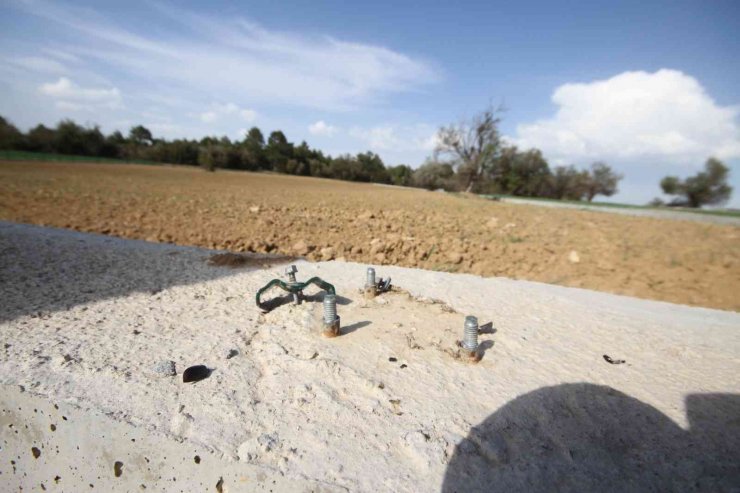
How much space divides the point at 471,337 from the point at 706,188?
44.8 metres

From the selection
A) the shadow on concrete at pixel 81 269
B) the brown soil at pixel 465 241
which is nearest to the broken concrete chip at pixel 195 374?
the shadow on concrete at pixel 81 269

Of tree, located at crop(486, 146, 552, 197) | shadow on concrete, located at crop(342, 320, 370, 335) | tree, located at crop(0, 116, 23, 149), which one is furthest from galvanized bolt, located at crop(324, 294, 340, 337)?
tree, located at crop(0, 116, 23, 149)

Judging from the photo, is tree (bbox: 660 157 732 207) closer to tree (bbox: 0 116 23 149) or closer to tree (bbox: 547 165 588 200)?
tree (bbox: 547 165 588 200)

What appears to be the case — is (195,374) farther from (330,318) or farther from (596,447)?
(596,447)

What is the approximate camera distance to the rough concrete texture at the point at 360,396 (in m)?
1.63

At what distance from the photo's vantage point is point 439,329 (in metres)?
2.90

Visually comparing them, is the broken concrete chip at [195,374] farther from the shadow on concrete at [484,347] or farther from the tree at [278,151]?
the tree at [278,151]

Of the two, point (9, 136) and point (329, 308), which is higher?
point (9, 136)

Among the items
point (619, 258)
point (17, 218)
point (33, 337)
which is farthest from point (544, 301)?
point (17, 218)

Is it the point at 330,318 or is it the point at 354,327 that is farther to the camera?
the point at 354,327

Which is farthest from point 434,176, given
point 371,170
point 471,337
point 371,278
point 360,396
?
point 360,396

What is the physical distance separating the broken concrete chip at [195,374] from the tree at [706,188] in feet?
151

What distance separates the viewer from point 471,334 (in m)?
2.37

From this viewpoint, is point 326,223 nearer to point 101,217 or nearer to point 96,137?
point 101,217
